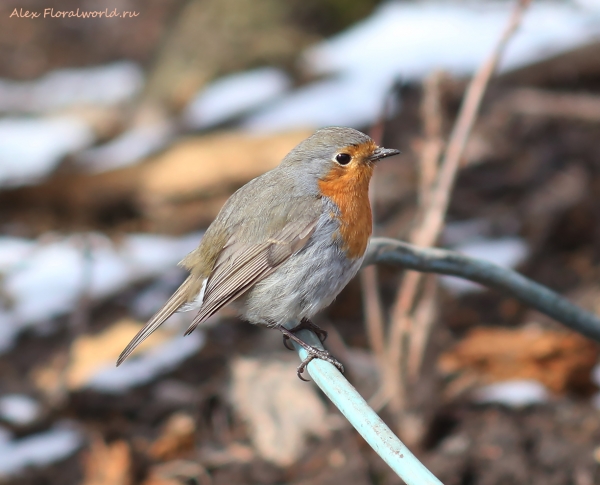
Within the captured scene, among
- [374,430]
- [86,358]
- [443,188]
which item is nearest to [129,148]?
[86,358]

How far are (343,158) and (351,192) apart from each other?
0.12m

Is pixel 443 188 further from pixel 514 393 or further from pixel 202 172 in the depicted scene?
A: pixel 202 172

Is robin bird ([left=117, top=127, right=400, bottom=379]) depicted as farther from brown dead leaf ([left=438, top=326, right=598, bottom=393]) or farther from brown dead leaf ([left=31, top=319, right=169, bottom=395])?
brown dead leaf ([left=31, top=319, right=169, bottom=395])

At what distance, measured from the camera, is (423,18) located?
7.01m

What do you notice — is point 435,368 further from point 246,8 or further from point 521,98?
point 246,8

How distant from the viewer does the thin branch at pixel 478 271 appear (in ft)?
7.29

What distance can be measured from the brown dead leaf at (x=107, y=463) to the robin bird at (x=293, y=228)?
1.34 metres

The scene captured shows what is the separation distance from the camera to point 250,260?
9.12ft

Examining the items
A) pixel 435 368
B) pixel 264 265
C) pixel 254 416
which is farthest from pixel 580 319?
pixel 254 416

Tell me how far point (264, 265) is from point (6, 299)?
2.75 m

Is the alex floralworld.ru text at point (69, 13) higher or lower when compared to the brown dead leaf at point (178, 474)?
higher

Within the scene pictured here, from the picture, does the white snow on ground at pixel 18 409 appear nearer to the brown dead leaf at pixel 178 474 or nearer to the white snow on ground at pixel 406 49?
the brown dead leaf at pixel 178 474

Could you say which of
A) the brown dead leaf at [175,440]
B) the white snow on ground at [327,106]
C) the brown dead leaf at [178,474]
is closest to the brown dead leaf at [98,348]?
the brown dead leaf at [175,440]

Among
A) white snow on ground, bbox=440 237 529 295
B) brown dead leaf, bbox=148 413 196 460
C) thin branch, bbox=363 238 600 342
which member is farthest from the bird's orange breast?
white snow on ground, bbox=440 237 529 295
